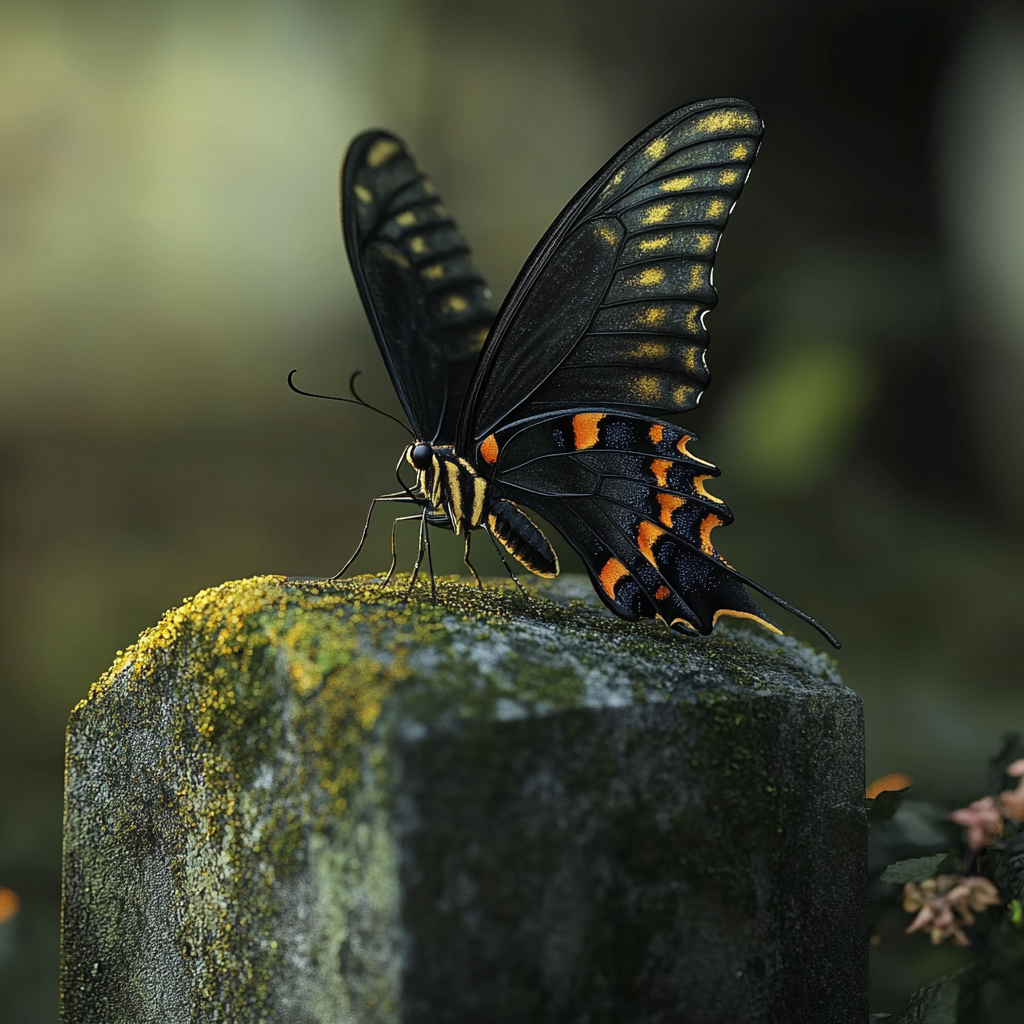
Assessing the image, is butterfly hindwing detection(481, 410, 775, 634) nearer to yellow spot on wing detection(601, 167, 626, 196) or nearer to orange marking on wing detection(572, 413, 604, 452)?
orange marking on wing detection(572, 413, 604, 452)

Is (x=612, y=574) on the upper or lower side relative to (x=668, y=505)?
lower

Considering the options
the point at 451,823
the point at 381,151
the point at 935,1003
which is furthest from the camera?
the point at 381,151

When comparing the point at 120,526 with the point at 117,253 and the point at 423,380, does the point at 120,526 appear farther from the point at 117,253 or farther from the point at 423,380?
the point at 423,380

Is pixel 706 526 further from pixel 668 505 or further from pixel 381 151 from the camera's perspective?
pixel 381 151

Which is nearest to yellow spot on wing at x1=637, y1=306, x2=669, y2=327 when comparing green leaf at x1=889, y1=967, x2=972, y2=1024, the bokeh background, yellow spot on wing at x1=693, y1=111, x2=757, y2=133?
yellow spot on wing at x1=693, y1=111, x2=757, y2=133

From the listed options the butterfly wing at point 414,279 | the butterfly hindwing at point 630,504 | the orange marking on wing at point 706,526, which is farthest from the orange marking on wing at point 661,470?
the butterfly wing at point 414,279

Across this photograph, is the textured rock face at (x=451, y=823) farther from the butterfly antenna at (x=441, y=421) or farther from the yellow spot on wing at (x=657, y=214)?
the yellow spot on wing at (x=657, y=214)

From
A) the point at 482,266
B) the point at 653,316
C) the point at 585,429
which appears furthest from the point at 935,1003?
the point at 482,266

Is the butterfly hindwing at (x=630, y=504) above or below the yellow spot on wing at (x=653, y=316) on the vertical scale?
below
